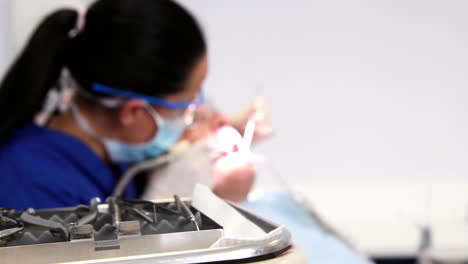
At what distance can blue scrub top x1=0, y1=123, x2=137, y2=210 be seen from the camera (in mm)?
1229

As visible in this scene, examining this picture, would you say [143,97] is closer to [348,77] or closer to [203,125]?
[203,125]

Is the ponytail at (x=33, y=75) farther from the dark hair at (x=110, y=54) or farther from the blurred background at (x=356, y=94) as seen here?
the blurred background at (x=356, y=94)

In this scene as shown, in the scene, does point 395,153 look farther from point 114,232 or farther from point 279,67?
point 114,232

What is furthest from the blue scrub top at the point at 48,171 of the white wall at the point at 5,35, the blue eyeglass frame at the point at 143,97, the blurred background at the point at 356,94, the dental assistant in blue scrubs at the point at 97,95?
the blurred background at the point at 356,94

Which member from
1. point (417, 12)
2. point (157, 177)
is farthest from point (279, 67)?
point (157, 177)

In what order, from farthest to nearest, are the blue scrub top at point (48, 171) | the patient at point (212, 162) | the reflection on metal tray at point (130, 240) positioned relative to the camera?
the blue scrub top at point (48, 171)
the patient at point (212, 162)
the reflection on metal tray at point (130, 240)

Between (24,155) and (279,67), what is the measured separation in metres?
1.13

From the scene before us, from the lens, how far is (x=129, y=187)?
4.84ft

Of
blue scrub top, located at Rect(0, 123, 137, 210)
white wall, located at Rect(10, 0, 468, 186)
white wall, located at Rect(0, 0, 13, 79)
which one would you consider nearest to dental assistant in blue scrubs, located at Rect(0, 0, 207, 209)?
blue scrub top, located at Rect(0, 123, 137, 210)

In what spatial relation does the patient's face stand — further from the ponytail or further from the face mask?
the ponytail

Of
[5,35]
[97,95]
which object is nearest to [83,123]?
[97,95]

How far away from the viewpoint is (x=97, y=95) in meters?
1.33

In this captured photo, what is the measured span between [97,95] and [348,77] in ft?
3.73

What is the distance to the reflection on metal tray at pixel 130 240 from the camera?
1.64 feet
